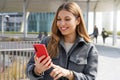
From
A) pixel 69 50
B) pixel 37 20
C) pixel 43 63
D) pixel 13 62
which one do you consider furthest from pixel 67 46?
pixel 37 20

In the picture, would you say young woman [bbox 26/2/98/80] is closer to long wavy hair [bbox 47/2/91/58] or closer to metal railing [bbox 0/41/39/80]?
long wavy hair [bbox 47/2/91/58]

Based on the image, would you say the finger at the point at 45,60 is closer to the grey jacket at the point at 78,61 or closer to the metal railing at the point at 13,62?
the grey jacket at the point at 78,61

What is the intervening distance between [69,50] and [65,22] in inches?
9.1

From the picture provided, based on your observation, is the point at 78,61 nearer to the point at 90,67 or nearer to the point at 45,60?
the point at 90,67

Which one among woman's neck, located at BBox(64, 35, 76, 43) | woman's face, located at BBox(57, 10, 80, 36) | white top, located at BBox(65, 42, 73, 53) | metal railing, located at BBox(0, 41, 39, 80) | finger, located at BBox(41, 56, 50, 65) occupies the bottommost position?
metal railing, located at BBox(0, 41, 39, 80)

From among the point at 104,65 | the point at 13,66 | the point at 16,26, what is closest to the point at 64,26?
the point at 13,66

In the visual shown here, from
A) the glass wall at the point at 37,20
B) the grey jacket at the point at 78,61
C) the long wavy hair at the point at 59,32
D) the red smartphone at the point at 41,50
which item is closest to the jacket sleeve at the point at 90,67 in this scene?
the grey jacket at the point at 78,61

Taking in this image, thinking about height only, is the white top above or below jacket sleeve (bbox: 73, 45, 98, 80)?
above

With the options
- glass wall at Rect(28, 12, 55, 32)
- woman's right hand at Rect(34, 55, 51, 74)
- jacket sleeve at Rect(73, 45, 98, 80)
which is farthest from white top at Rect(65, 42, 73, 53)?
glass wall at Rect(28, 12, 55, 32)

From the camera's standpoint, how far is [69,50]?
107 inches

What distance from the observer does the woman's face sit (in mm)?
2678

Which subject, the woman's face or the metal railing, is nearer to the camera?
the woman's face

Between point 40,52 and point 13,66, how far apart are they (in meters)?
6.52

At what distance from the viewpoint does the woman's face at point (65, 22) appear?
2.68 meters
